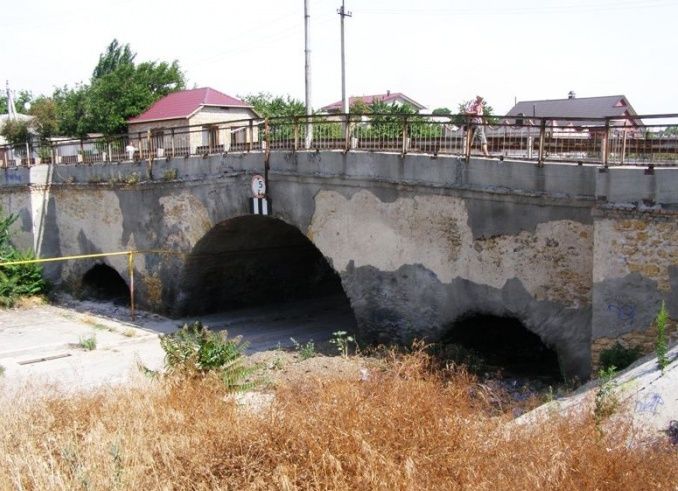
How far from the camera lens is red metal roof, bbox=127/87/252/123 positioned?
107ft

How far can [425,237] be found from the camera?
10320 mm

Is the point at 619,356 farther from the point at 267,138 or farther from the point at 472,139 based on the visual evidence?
the point at 267,138

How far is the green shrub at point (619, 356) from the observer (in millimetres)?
7895

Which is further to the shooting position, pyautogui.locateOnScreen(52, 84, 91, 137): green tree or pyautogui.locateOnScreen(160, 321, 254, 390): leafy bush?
pyautogui.locateOnScreen(52, 84, 91, 137): green tree

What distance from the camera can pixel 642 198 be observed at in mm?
7875

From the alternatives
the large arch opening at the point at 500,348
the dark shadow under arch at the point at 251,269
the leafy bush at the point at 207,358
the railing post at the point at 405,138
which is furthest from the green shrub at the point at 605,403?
the dark shadow under arch at the point at 251,269

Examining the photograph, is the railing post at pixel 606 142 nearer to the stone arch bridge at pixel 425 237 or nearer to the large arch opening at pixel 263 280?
the stone arch bridge at pixel 425 237

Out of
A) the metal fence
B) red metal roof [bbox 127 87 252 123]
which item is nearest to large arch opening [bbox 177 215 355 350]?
the metal fence

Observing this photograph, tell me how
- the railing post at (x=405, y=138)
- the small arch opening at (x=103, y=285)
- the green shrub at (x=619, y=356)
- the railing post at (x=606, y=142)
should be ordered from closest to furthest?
the green shrub at (x=619, y=356)
the railing post at (x=606, y=142)
the railing post at (x=405, y=138)
the small arch opening at (x=103, y=285)

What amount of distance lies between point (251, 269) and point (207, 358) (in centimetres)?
746

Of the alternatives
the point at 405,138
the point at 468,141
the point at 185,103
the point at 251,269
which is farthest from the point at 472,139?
the point at 185,103

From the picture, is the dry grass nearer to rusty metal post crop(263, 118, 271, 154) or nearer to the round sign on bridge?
the round sign on bridge

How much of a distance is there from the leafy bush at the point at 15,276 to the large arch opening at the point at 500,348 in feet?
41.3

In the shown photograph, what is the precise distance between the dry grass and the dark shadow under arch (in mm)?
7819
